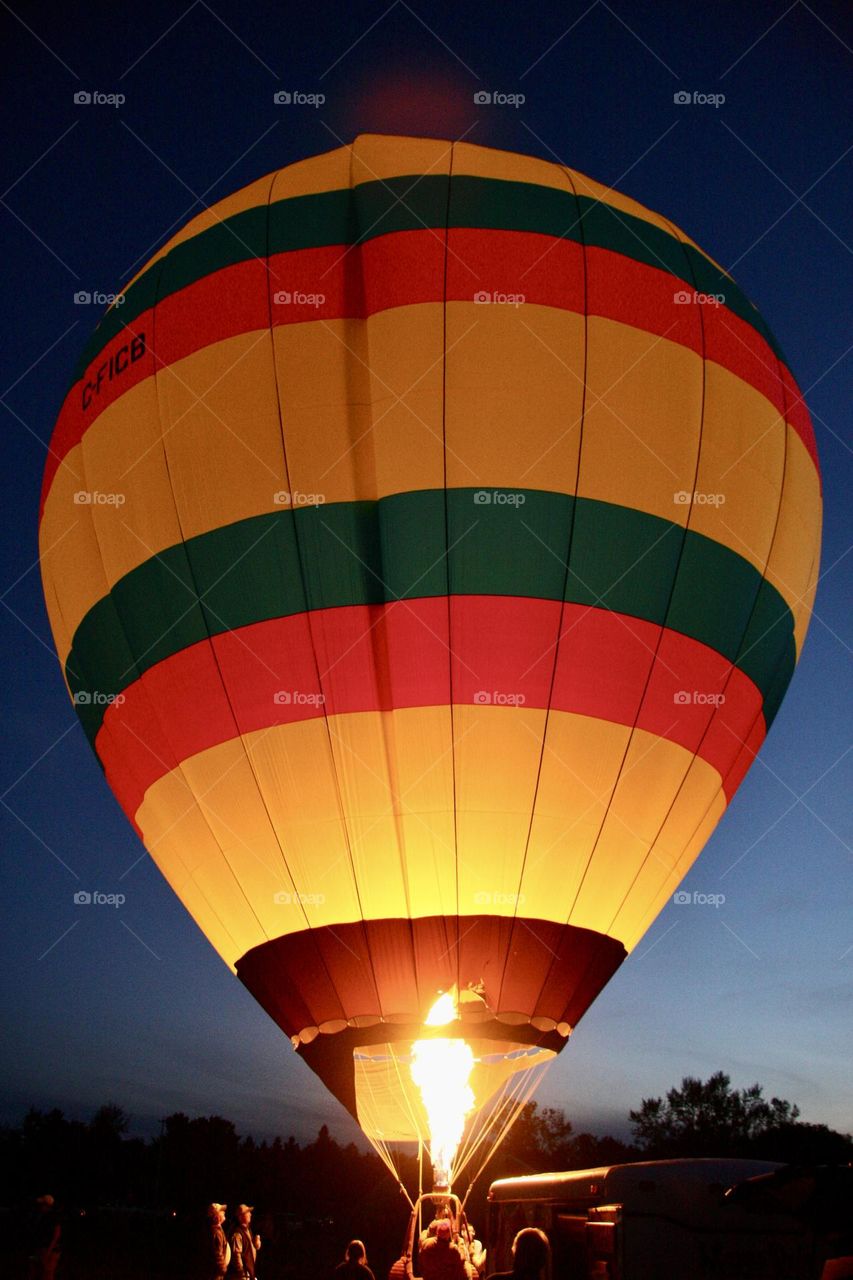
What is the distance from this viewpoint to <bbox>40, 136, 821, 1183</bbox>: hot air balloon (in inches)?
282

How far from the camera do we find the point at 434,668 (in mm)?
7219

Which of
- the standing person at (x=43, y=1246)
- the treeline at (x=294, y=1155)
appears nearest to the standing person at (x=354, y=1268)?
the standing person at (x=43, y=1246)

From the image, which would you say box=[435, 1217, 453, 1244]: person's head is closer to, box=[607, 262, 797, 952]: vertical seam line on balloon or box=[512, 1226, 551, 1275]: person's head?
box=[512, 1226, 551, 1275]: person's head

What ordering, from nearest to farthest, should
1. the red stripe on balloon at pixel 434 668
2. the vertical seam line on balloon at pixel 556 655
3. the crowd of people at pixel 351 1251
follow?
1. the crowd of people at pixel 351 1251
2. the vertical seam line on balloon at pixel 556 655
3. the red stripe on balloon at pixel 434 668

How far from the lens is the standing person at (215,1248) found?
7195 millimetres

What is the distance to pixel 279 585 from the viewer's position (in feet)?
24.4

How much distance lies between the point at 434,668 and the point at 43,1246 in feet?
12.7

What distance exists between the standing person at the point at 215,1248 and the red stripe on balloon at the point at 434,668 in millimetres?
3022

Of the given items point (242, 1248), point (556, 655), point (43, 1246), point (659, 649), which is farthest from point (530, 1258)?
point (242, 1248)

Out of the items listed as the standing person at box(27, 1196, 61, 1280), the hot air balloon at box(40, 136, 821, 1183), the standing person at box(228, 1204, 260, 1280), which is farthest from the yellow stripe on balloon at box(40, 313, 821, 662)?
the standing person at box(228, 1204, 260, 1280)

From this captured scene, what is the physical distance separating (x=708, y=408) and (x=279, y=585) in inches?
131

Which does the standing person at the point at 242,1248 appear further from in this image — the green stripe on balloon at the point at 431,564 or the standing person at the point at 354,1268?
the green stripe on balloon at the point at 431,564

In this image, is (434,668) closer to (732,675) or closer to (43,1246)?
(732,675)

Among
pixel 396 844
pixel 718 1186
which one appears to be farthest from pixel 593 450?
pixel 718 1186
